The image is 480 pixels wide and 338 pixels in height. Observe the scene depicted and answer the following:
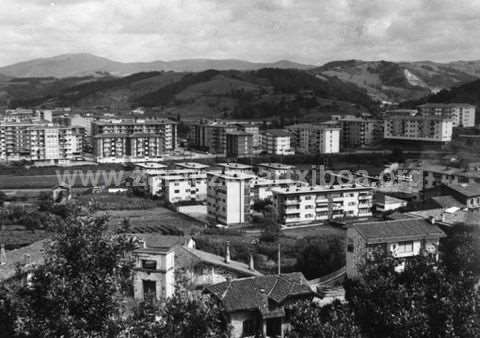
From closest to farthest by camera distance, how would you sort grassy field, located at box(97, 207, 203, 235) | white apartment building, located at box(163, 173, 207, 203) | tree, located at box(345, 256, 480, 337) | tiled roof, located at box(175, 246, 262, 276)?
tree, located at box(345, 256, 480, 337), tiled roof, located at box(175, 246, 262, 276), grassy field, located at box(97, 207, 203, 235), white apartment building, located at box(163, 173, 207, 203)

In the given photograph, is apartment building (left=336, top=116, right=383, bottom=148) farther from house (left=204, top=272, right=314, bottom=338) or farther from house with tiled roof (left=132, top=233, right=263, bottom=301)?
house (left=204, top=272, right=314, bottom=338)

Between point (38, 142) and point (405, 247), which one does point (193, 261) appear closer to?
point (405, 247)

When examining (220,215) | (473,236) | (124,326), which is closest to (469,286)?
(473,236)

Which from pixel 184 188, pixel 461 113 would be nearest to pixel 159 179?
pixel 184 188

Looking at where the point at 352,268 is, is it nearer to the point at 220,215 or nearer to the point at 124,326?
Result: the point at 124,326

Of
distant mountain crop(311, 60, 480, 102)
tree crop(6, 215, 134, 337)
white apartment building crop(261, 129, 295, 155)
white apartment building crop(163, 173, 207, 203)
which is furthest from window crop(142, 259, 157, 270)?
distant mountain crop(311, 60, 480, 102)

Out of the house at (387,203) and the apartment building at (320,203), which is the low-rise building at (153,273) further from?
the house at (387,203)

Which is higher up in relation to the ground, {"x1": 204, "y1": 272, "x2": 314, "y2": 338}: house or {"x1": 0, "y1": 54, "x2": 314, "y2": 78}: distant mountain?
{"x1": 0, "y1": 54, "x2": 314, "y2": 78}: distant mountain

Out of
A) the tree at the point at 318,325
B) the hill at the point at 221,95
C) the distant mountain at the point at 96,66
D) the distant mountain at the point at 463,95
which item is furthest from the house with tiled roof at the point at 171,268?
the distant mountain at the point at 96,66
